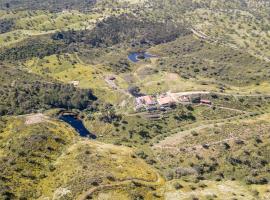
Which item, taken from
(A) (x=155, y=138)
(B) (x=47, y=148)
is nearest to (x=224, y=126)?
(A) (x=155, y=138)

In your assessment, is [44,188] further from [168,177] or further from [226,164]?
[226,164]

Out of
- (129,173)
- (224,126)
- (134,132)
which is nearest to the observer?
(129,173)

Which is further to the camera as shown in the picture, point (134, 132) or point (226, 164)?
point (134, 132)

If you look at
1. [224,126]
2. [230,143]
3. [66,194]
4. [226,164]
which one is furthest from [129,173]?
[224,126]

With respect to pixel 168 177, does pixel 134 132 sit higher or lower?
lower

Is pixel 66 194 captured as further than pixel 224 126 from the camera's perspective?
No

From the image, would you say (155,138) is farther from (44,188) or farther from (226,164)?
(44,188)

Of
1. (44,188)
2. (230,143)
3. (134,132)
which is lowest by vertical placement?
(134,132)

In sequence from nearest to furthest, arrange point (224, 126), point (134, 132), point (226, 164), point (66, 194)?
point (66, 194) → point (226, 164) → point (224, 126) → point (134, 132)

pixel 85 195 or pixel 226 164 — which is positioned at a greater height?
pixel 85 195

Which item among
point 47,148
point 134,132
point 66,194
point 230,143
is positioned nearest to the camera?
point 66,194
